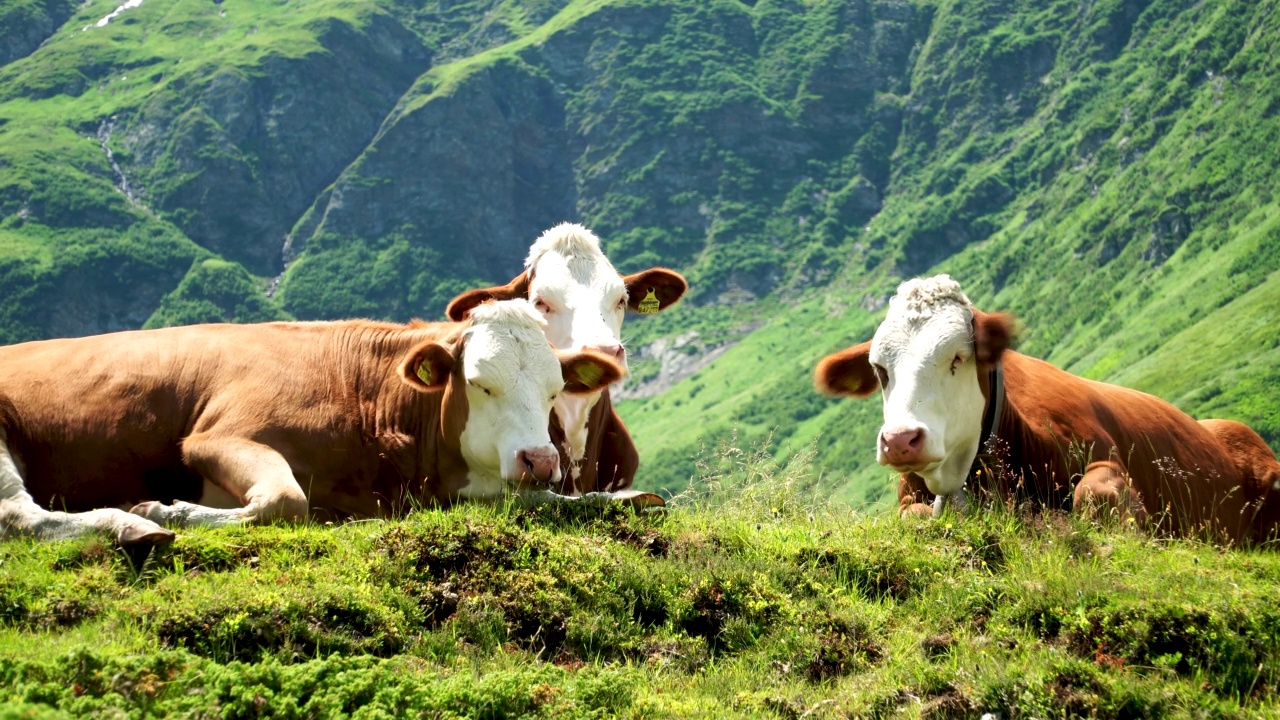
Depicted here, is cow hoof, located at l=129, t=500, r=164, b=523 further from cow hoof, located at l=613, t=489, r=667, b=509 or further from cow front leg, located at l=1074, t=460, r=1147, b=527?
cow front leg, located at l=1074, t=460, r=1147, b=527

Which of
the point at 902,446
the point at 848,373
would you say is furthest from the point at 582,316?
the point at 902,446

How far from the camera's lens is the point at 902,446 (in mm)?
11141


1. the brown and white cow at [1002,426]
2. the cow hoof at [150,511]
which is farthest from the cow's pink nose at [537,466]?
the cow hoof at [150,511]

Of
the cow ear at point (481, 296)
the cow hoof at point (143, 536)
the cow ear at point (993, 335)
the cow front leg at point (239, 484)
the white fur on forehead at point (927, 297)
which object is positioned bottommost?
the cow front leg at point (239, 484)

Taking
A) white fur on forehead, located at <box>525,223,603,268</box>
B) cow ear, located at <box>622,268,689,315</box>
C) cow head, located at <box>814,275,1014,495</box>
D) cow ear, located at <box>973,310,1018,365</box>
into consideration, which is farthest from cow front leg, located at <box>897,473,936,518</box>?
white fur on forehead, located at <box>525,223,603,268</box>

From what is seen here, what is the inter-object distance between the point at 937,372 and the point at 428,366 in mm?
4237

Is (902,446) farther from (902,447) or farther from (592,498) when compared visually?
(592,498)

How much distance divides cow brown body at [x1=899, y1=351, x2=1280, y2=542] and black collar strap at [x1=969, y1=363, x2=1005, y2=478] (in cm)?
8

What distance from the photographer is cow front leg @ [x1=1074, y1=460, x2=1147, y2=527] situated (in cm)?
1119

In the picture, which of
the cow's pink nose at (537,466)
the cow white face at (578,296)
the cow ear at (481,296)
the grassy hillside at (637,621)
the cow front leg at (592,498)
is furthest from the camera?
the cow ear at (481,296)

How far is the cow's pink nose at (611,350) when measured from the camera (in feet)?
43.9

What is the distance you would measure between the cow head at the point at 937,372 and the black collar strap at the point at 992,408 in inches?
4.3

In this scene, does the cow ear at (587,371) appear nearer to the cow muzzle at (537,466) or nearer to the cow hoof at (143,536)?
the cow muzzle at (537,466)

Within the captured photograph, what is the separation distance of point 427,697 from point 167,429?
5260 millimetres
